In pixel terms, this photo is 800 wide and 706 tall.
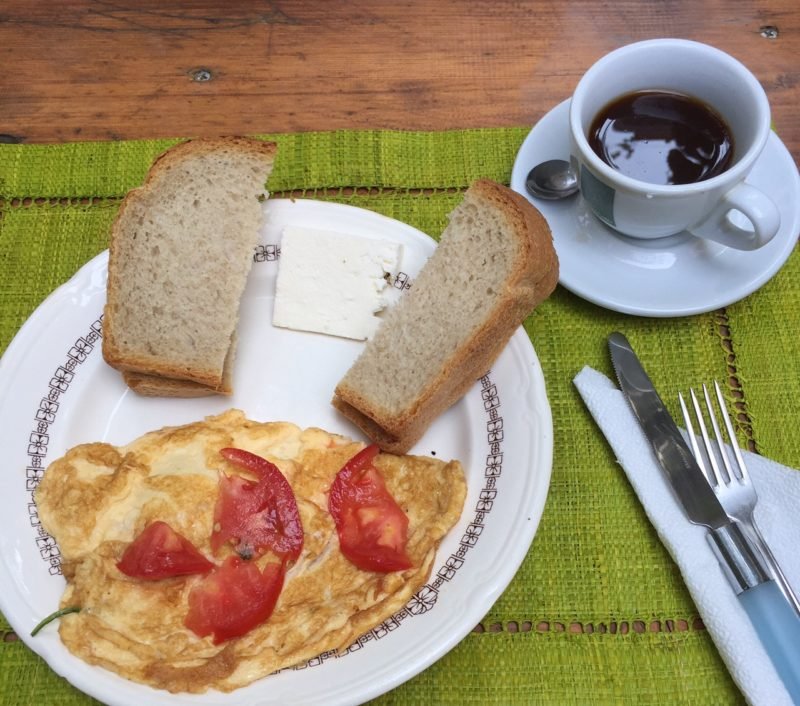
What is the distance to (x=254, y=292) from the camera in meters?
2.69

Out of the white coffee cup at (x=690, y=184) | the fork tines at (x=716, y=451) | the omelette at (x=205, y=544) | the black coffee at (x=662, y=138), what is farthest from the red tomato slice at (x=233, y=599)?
the black coffee at (x=662, y=138)

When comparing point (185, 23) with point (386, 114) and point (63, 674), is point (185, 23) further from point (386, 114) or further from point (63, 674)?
point (63, 674)

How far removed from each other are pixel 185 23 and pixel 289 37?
438 mm

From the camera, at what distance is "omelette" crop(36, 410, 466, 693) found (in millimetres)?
2088

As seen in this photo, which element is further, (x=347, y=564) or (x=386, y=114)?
(x=386, y=114)

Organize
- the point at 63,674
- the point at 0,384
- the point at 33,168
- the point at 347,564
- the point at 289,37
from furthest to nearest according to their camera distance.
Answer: the point at 289,37 → the point at 33,168 → the point at 0,384 → the point at 347,564 → the point at 63,674

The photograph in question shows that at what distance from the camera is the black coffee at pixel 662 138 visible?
2.43 meters

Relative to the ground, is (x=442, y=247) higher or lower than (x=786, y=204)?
lower

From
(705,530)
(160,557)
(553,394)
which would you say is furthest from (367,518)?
(705,530)

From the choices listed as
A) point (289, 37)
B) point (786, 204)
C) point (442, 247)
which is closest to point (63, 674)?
point (442, 247)

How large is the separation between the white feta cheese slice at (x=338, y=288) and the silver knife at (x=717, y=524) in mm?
832

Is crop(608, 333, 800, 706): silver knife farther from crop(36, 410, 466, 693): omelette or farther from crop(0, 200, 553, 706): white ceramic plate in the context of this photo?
crop(36, 410, 466, 693): omelette

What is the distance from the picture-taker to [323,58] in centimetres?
309

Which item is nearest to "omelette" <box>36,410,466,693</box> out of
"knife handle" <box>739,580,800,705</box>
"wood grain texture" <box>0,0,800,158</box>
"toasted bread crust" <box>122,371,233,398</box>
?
"toasted bread crust" <box>122,371,233,398</box>
